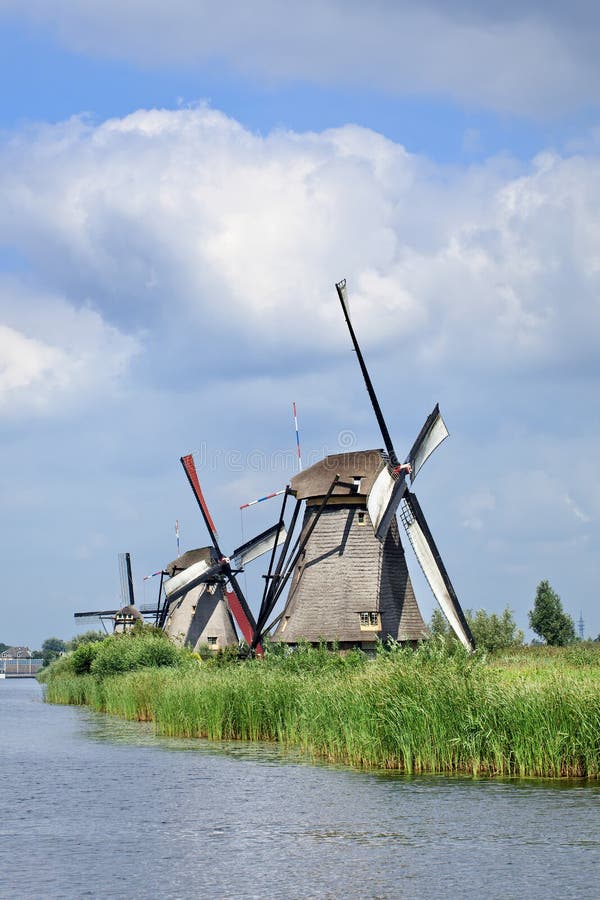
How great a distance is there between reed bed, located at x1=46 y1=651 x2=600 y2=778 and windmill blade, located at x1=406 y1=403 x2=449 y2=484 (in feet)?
39.2

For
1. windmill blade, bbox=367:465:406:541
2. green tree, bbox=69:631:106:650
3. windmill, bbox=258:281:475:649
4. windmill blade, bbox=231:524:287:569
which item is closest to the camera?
windmill blade, bbox=367:465:406:541

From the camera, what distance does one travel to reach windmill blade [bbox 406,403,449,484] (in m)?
36.9

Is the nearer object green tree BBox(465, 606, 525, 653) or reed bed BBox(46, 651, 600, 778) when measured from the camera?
reed bed BBox(46, 651, 600, 778)

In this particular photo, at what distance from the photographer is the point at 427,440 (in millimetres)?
37281

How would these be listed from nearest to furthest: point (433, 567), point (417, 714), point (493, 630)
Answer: point (417, 714), point (433, 567), point (493, 630)

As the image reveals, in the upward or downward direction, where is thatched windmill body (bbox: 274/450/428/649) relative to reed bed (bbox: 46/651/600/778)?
upward

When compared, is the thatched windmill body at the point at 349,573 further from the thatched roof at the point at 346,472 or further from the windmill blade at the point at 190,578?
the windmill blade at the point at 190,578

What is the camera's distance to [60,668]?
56.9 meters

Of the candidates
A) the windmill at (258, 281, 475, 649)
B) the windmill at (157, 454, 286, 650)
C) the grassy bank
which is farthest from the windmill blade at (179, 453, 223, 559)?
the grassy bank

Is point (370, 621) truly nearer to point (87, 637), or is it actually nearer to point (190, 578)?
point (190, 578)

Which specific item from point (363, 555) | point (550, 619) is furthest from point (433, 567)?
point (550, 619)

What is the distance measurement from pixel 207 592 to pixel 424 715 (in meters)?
37.0

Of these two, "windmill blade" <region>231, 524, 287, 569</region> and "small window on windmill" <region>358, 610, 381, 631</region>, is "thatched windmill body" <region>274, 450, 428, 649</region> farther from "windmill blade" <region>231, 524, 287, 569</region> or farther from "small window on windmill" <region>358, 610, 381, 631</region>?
"windmill blade" <region>231, 524, 287, 569</region>

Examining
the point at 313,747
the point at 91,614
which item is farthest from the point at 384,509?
the point at 91,614
